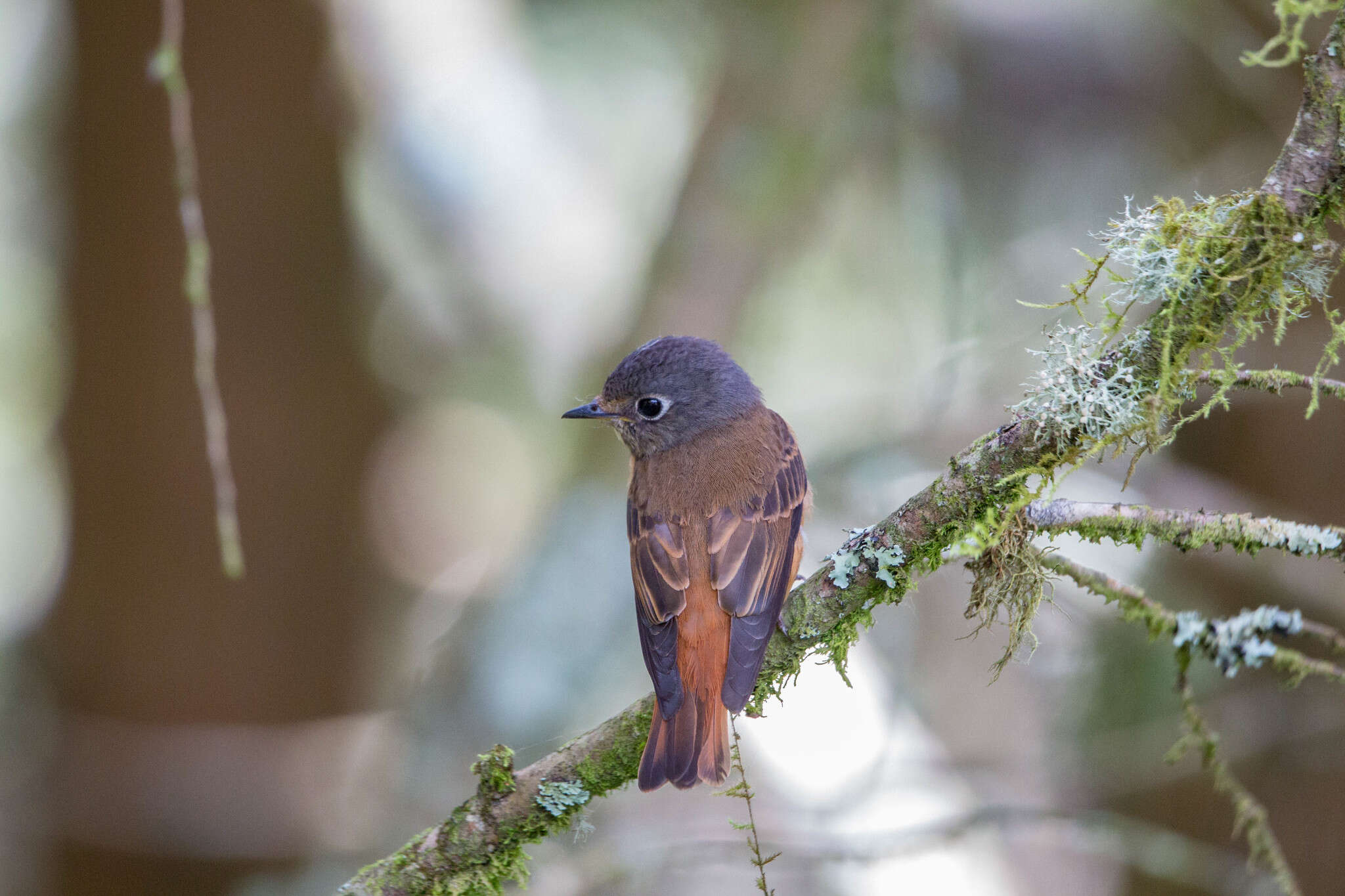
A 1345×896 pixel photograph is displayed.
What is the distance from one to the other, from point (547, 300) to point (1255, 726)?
635 cm

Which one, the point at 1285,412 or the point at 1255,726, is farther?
the point at 1285,412

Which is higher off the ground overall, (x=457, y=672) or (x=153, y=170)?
(x=153, y=170)

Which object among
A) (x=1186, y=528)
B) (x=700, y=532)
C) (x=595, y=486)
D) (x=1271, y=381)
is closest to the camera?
(x=1271, y=381)

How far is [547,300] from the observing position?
9.17 metres

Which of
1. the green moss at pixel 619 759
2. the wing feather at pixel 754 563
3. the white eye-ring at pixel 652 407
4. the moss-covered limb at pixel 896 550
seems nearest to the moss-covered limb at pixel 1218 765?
the moss-covered limb at pixel 896 550

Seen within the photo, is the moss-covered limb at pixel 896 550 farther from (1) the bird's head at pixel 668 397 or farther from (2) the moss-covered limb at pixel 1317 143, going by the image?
(1) the bird's head at pixel 668 397

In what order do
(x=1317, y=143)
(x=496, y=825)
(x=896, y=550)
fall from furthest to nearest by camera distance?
(x=496, y=825) → (x=896, y=550) → (x=1317, y=143)

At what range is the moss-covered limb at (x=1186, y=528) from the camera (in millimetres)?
2002

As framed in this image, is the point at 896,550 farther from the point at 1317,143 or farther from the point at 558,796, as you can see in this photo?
the point at 1317,143

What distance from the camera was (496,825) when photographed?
259cm

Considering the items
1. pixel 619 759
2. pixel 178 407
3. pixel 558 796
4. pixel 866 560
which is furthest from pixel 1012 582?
pixel 178 407

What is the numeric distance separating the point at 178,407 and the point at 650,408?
10.6ft

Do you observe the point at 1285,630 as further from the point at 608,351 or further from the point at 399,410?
the point at 399,410

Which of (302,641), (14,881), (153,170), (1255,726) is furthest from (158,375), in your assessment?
(1255,726)
